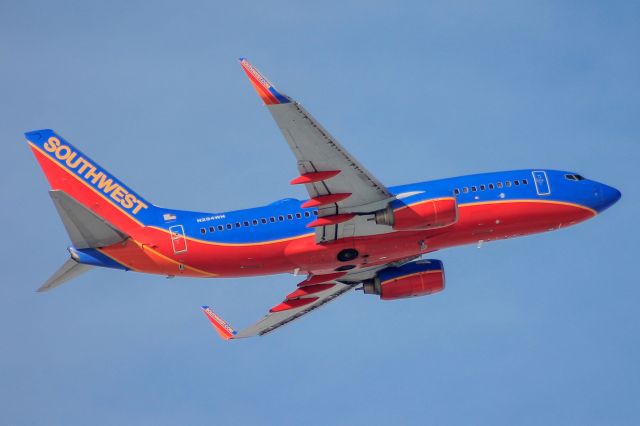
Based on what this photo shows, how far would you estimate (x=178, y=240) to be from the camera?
66812 mm

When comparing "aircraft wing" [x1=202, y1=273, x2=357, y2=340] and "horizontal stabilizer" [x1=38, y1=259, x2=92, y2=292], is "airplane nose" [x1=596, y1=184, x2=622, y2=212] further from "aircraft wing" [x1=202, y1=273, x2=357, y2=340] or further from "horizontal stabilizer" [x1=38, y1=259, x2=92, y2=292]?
"horizontal stabilizer" [x1=38, y1=259, x2=92, y2=292]

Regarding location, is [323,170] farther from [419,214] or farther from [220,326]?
[220,326]

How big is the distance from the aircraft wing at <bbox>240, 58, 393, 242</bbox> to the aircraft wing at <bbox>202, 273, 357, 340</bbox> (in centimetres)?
943

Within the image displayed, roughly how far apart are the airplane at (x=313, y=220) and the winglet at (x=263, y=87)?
19.4 feet

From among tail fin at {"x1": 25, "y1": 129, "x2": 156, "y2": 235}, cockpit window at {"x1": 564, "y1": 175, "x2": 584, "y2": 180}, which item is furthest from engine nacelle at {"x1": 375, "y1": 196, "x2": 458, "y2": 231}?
tail fin at {"x1": 25, "y1": 129, "x2": 156, "y2": 235}

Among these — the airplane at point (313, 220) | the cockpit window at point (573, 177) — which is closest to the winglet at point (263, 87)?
the airplane at point (313, 220)

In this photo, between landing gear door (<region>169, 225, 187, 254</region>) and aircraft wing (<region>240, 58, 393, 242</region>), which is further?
landing gear door (<region>169, 225, 187, 254</region>)

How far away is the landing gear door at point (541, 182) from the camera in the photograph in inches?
2785

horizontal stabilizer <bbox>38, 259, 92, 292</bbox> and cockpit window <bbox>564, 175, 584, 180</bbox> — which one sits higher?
cockpit window <bbox>564, 175, 584, 180</bbox>

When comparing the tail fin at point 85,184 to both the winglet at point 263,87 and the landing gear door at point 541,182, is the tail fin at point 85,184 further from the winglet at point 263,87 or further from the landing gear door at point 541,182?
the landing gear door at point 541,182

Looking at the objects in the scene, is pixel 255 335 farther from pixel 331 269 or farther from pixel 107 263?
pixel 107 263

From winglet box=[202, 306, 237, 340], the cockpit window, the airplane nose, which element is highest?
the cockpit window

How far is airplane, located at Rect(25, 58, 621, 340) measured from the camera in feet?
214

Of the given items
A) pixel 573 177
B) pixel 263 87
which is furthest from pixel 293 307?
pixel 263 87
